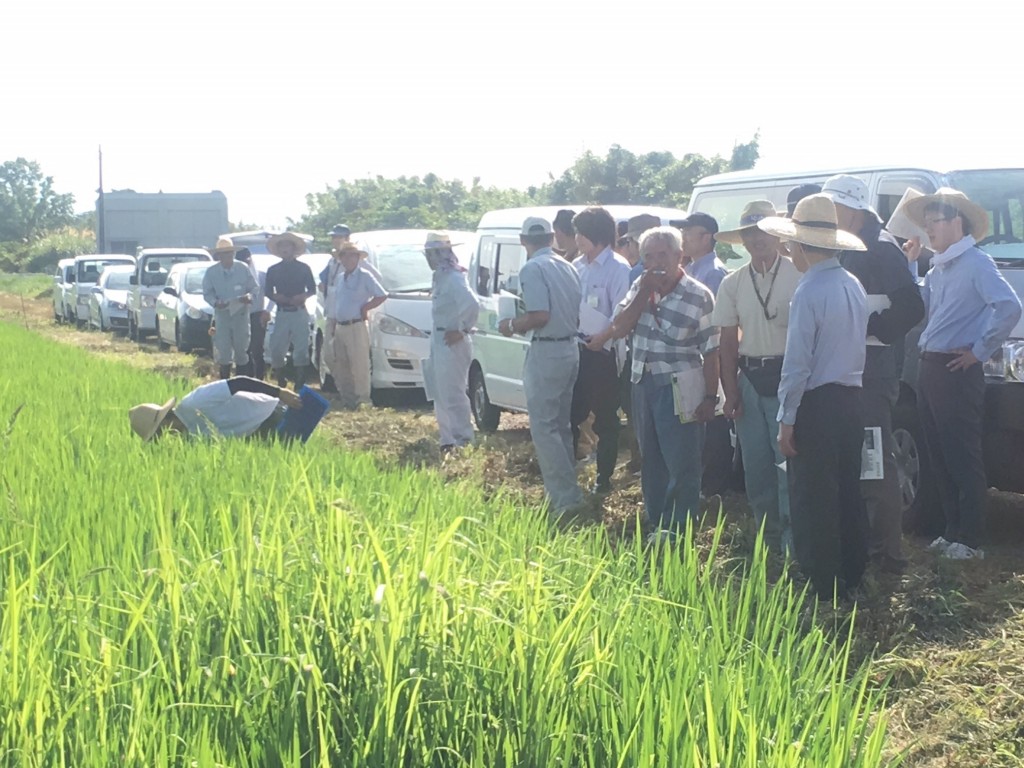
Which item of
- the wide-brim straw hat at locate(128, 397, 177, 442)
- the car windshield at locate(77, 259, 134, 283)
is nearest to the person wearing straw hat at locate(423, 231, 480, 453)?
the wide-brim straw hat at locate(128, 397, 177, 442)

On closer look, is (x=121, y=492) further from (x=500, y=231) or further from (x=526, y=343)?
(x=500, y=231)

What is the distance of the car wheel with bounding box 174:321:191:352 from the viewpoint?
22684mm

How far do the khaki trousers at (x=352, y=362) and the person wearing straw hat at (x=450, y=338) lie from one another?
337 cm

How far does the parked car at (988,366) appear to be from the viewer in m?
6.80

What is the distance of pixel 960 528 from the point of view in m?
6.68

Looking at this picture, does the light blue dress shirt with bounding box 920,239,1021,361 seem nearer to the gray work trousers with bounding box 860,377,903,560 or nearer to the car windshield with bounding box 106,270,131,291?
the gray work trousers with bounding box 860,377,903,560

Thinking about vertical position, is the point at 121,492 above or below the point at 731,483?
above

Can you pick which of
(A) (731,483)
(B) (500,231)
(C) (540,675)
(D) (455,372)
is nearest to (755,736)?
(C) (540,675)

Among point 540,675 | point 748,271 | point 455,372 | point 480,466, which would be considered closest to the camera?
point 540,675

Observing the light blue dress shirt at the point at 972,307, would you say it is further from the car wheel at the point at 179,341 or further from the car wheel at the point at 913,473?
the car wheel at the point at 179,341

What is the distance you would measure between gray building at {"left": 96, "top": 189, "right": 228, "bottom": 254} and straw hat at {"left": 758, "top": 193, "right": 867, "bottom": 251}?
32.4 metres

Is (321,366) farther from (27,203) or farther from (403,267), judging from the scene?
(27,203)

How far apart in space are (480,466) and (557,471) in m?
1.53

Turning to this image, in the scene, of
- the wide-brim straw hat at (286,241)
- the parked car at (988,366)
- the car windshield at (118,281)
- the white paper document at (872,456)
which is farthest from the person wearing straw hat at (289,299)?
the car windshield at (118,281)
